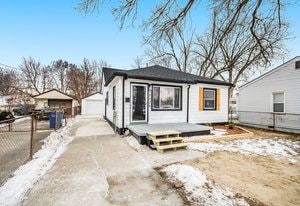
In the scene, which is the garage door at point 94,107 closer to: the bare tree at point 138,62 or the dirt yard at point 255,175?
the bare tree at point 138,62

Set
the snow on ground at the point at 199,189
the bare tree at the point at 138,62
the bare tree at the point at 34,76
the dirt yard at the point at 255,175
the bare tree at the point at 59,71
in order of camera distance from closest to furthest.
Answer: the snow on ground at the point at 199,189 → the dirt yard at the point at 255,175 → the bare tree at the point at 138,62 → the bare tree at the point at 34,76 → the bare tree at the point at 59,71

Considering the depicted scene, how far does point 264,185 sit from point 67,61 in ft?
125

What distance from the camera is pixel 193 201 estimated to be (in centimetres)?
283

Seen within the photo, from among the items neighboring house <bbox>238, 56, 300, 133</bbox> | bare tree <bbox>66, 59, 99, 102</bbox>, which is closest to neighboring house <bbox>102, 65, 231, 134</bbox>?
neighboring house <bbox>238, 56, 300, 133</bbox>

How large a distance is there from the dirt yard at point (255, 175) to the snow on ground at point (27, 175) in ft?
11.1

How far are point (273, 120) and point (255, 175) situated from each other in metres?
9.05

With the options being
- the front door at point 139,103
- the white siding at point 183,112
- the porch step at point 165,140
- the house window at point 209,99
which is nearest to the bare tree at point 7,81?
the white siding at point 183,112

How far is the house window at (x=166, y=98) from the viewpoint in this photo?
903 centimetres

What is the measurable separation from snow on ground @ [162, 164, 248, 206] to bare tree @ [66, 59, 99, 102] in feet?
84.3

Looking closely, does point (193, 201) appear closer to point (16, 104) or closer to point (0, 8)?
point (0, 8)

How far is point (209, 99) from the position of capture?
35.6 feet

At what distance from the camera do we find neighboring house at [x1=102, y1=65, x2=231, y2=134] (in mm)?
8281

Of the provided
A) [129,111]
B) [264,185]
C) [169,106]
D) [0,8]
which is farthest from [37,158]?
[0,8]

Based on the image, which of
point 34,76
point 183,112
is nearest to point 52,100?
point 34,76
